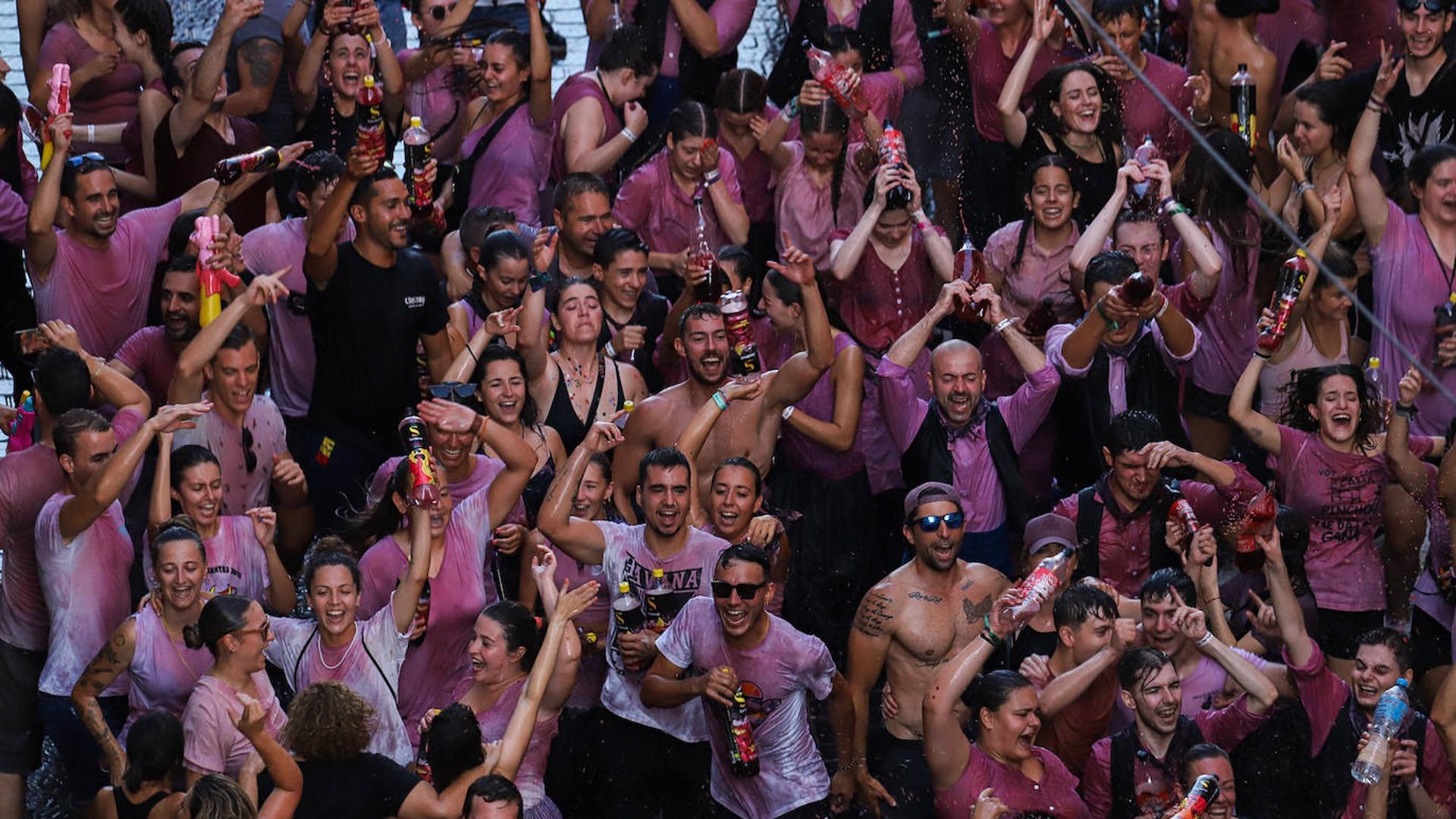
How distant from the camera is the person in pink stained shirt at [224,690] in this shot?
7.46 m

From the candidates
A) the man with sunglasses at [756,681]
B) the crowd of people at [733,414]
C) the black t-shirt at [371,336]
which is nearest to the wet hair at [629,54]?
the crowd of people at [733,414]

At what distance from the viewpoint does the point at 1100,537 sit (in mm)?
8531

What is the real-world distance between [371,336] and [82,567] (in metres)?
1.49

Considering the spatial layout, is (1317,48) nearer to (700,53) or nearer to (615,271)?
(700,53)

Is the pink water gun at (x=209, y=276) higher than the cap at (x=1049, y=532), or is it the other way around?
the pink water gun at (x=209, y=276)

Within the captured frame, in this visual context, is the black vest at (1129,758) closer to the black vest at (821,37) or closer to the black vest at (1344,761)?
the black vest at (1344,761)

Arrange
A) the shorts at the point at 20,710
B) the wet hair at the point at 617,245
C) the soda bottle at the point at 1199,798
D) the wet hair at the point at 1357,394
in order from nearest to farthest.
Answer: the soda bottle at the point at 1199,798 < the shorts at the point at 20,710 < the wet hair at the point at 1357,394 < the wet hair at the point at 617,245

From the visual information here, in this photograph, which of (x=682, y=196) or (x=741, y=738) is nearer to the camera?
(x=741, y=738)

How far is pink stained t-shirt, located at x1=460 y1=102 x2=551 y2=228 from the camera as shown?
401 inches

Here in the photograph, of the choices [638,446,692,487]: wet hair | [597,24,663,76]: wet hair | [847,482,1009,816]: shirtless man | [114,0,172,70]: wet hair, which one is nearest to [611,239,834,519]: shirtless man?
[638,446,692,487]: wet hair

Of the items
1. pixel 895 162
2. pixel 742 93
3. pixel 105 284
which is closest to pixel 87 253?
Answer: pixel 105 284

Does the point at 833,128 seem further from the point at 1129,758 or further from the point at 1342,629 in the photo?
the point at 1129,758

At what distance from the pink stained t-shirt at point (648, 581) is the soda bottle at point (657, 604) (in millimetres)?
19

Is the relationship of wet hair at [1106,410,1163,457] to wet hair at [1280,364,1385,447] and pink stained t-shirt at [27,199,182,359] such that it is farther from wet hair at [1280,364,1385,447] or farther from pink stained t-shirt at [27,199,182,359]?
pink stained t-shirt at [27,199,182,359]
